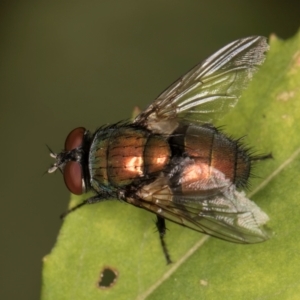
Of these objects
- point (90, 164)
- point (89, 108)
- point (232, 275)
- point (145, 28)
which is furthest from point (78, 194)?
point (145, 28)

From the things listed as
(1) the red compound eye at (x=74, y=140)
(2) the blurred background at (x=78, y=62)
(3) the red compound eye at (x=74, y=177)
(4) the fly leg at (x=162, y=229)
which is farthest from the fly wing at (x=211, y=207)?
(2) the blurred background at (x=78, y=62)

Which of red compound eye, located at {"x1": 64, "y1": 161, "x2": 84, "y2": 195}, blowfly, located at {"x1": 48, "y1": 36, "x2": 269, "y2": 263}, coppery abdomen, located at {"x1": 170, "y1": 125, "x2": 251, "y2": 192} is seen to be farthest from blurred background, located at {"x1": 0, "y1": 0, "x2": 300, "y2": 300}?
coppery abdomen, located at {"x1": 170, "y1": 125, "x2": 251, "y2": 192}

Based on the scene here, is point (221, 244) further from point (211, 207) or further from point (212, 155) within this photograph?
point (212, 155)

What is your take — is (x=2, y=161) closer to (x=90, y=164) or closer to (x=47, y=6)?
(x=47, y=6)

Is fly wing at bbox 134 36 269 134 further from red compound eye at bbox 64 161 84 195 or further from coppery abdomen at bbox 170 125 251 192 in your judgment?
red compound eye at bbox 64 161 84 195

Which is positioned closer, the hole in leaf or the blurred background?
the hole in leaf

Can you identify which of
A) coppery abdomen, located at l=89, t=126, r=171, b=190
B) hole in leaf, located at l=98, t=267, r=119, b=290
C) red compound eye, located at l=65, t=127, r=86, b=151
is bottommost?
hole in leaf, located at l=98, t=267, r=119, b=290

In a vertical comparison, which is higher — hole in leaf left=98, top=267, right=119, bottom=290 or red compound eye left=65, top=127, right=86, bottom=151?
red compound eye left=65, top=127, right=86, bottom=151
